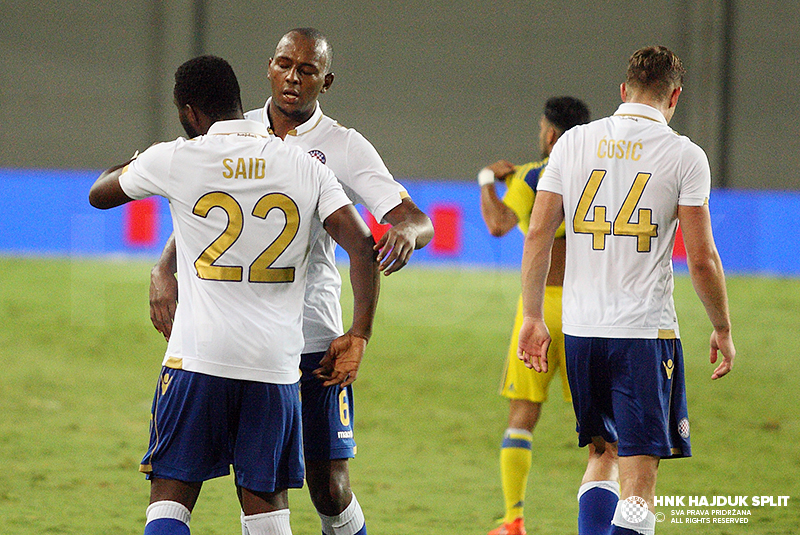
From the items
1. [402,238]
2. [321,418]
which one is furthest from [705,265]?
[321,418]

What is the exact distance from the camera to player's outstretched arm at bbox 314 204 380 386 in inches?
107

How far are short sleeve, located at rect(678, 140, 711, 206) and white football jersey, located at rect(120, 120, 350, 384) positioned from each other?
1.14 m

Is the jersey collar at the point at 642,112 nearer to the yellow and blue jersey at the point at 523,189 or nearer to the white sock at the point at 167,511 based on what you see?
the yellow and blue jersey at the point at 523,189

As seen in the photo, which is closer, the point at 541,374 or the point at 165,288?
the point at 165,288

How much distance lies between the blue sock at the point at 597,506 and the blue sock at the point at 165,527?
5.28 feet

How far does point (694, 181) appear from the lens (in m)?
3.08

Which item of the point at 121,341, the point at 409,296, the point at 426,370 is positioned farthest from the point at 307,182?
the point at 409,296

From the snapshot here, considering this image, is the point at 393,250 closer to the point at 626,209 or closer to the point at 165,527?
the point at 626,209

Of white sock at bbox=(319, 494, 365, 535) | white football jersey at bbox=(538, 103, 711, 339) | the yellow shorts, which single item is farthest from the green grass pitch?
white football jersey at bbox=(538, 103, 711, 339)

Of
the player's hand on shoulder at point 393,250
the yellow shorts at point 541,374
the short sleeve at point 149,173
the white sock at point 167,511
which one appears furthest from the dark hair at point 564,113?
the white sock at point 167,511

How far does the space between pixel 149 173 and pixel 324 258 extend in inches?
31.6

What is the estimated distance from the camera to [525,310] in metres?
3.28

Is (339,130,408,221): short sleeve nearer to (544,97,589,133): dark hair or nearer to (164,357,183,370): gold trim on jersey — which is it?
(164,357,183,370): gold trim on jersey

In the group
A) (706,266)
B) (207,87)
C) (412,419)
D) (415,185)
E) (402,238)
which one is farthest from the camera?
(415,185)
